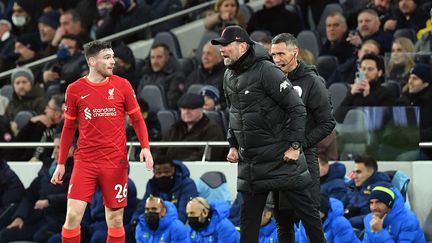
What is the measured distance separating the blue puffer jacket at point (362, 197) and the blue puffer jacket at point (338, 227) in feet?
1.67

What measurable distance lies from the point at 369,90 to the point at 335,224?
229 centimetres

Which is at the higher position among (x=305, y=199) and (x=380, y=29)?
(x=380, y=29)

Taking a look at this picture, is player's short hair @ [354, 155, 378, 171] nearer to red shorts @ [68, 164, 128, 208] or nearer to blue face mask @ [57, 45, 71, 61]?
red shorts @ [68, 164, 128, 208]

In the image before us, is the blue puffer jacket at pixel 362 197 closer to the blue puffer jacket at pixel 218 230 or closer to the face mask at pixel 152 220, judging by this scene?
the blue puffer jacket at pixel 218 230

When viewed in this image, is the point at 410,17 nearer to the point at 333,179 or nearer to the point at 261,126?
the point at 333,179

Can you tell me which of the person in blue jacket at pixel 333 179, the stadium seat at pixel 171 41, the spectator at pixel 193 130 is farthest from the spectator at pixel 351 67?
the stadium seat at pixel 171 41

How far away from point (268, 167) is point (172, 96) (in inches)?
257

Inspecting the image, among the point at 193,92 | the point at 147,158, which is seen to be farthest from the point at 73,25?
the point at 147,158

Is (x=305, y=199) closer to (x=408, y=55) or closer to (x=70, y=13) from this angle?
(x=408, y=55)

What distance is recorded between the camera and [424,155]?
523 inches

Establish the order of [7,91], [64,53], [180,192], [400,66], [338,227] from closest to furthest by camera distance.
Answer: [338,227] → [180,192] → [400,66] → [7,91] → [64,53]

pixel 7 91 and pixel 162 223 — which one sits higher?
pixel 7 91

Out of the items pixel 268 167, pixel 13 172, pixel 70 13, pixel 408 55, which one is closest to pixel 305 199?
pixel 268 167

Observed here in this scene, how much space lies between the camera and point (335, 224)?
12.1 meters
